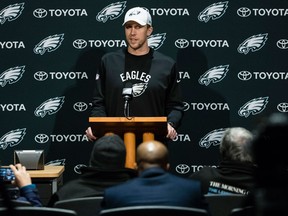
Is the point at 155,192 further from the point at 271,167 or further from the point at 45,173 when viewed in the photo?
the point at 45,173

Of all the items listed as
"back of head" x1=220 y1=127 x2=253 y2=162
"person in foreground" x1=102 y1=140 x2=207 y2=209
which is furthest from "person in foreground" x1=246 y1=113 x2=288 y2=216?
"back of head" x1=220 y1=127 x2=253 y2=162

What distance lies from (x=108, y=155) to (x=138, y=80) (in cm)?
190

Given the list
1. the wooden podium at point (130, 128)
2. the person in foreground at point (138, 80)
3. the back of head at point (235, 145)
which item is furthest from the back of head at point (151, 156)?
the person in foreground at point (138, 80)

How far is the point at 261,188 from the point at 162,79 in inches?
171

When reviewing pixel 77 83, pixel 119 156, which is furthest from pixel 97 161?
pixel 77 83

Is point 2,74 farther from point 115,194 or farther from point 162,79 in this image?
point 115,194

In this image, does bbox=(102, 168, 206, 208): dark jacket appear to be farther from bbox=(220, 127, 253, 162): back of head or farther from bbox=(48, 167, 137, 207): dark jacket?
bbox=(220, 127, 253, 162): back of head

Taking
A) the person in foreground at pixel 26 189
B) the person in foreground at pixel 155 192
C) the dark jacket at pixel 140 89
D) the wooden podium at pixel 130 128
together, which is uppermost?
the dark jacket at pixel 140 89

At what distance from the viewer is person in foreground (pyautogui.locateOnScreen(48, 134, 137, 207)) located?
11.8 ft

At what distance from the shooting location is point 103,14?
6.74 m

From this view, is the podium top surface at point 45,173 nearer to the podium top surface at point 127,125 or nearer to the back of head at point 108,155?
the podium top surface at point 127,125

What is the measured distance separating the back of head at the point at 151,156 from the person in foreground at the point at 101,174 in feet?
1.51

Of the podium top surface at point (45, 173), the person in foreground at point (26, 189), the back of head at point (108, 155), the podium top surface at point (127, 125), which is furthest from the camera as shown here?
the podium top surface at point (45, 173)

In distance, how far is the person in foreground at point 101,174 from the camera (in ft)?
11.8
